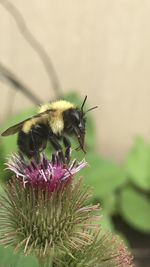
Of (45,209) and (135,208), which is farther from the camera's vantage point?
(135,208)

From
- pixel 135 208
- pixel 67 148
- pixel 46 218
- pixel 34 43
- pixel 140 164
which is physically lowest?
pixel 135 208

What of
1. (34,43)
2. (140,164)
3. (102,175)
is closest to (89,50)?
(34,43)

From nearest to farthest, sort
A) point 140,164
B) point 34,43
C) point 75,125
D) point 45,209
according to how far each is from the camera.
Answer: point 45,209 → point 75,125 → point 140,164 → point 34,43

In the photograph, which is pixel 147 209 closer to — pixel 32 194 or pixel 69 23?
pixel 69 23

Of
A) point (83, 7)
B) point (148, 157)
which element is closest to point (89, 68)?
point (83, 7)

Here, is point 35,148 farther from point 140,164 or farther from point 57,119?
point 140,164
